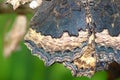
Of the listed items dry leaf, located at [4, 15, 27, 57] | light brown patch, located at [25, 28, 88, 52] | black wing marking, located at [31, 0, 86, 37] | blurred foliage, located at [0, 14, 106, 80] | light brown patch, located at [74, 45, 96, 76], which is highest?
black wing marking, located at [31, 0, 86, 37]

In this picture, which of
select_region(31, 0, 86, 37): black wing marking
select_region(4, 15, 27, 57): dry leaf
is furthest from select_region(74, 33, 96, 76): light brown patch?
select_region(4, 15, 27, 57): dry leaf

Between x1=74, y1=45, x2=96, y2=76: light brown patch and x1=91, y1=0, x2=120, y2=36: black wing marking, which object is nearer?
x1=74, y1=45, x2=96, y2=76: light brown patch

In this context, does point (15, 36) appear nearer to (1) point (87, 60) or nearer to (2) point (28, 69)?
(2) point (28, 69)

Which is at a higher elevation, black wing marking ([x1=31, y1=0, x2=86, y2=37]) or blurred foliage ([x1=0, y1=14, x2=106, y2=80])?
black wing marking ([x1=31, y1=0, x2=86, y2=37])

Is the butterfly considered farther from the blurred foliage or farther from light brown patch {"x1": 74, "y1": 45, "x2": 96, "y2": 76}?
the blurred foliage

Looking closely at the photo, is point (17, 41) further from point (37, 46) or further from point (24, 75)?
point (37, 46)

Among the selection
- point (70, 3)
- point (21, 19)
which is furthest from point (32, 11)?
point (70, 3)

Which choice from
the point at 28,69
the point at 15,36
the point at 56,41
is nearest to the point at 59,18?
the point at 56,41
